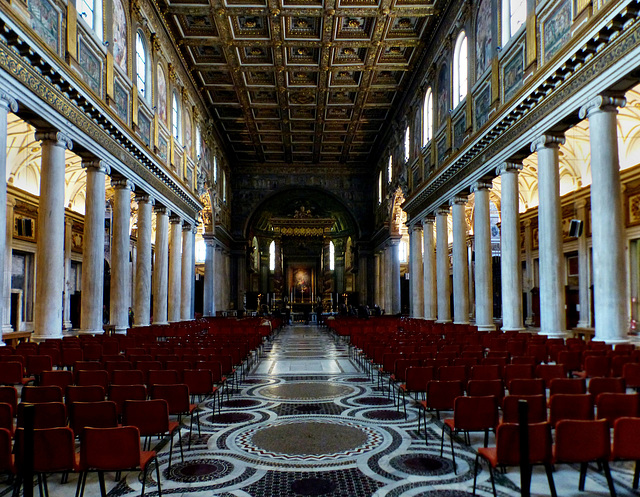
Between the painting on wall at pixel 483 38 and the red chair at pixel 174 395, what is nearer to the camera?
the red chair at pixel 174 395

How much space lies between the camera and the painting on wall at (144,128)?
2112 centimetres

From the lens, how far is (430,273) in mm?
27578

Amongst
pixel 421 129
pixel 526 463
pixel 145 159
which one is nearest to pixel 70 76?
pixel 145 159

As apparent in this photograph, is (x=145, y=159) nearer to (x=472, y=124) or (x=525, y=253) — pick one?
(x=472, y=124)

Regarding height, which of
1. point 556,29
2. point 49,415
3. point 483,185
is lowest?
point 49,415

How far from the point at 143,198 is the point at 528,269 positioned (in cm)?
2178

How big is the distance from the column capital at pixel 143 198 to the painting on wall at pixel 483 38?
14.6 m

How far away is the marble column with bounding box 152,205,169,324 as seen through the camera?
81.6 feet

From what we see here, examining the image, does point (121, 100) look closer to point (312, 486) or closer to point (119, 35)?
point (119, 35)

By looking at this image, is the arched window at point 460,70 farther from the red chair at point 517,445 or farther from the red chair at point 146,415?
the red chair at point 146,415

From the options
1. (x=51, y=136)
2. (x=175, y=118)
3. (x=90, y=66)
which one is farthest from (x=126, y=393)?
(x=175, y=118)

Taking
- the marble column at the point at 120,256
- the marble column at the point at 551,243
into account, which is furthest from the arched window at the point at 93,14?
the marble column at the point at 551,243

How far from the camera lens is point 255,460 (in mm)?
6387

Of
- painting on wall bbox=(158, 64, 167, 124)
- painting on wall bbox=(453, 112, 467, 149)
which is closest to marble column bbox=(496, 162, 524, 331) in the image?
painting on wall bbox=(453, 112, 467, 149)
